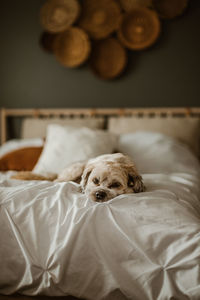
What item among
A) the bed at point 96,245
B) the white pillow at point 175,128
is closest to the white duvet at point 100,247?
the bed at point 96,245

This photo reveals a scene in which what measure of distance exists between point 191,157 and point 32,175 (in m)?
1.30

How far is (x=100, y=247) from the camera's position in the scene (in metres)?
1.01

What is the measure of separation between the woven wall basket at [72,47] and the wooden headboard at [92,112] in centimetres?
56

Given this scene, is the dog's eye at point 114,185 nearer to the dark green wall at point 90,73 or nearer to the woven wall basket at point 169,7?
the dark green wall at point 90,73

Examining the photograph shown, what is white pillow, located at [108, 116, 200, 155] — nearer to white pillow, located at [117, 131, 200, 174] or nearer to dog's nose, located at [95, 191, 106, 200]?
white pillow, located at [117, 131, 200, 174]

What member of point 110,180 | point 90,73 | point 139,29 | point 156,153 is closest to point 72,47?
point 90,73

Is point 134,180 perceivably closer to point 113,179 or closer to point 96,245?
point 113,179

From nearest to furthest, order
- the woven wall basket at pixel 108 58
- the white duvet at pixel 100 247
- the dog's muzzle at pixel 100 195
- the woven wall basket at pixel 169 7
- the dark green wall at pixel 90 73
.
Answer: the white duvet at pixel 100 247 < the dog's muzzle at pixel 100 195 < the woven wall basket at pixel 169 7 < the dark green wall at pixel 90 73 < the woven wall basket at pixel 108 58

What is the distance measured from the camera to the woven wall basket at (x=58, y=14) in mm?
3076

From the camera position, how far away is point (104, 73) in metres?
3.15

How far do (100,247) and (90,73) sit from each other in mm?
2581

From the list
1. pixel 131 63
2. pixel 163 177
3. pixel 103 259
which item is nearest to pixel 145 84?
pixel 131 63

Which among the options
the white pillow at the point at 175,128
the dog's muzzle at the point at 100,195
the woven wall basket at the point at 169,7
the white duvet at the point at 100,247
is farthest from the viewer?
the woven wall basket at the point at 169,7

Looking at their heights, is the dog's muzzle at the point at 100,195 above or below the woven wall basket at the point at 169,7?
below
